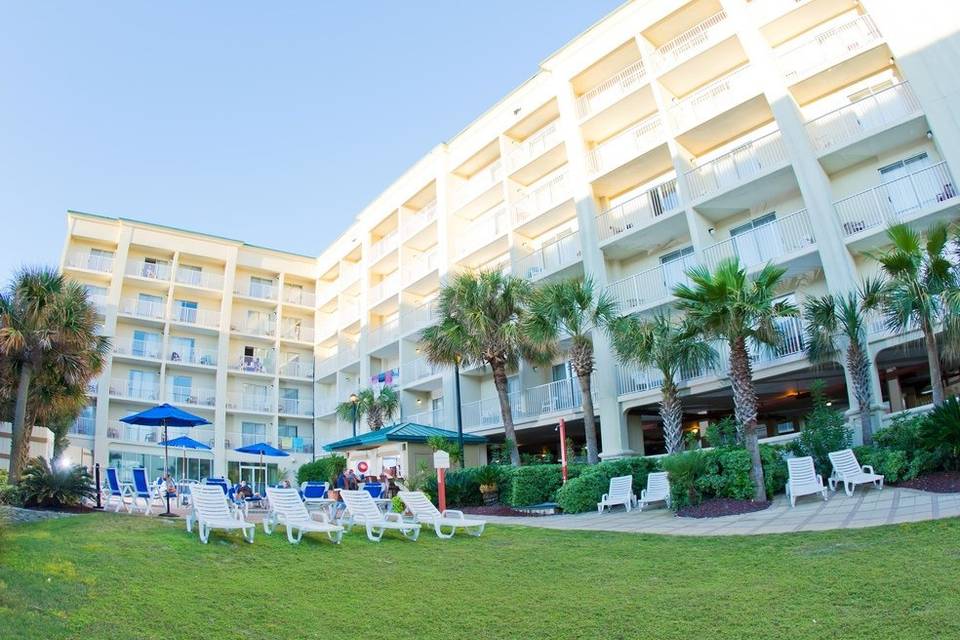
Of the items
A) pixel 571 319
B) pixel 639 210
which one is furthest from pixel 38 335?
pixel 639 210

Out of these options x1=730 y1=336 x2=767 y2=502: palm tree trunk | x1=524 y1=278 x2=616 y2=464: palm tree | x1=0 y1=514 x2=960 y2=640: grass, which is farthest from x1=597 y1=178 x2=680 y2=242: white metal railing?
x1=0 y1=514 x2=960 y2=640: grass

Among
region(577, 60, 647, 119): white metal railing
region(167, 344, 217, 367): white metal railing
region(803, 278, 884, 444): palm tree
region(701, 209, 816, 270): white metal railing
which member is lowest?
region(803, 278, 884, 444): palm tree

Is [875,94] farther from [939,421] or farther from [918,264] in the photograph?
[939,421]

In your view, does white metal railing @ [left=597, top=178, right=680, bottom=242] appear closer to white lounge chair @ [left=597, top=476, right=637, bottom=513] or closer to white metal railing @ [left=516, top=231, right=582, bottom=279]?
white metal railing @ [left=516, top=231, right=582, bottom=279]

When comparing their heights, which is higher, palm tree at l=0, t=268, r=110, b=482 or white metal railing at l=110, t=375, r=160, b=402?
white metal railing at l=110, t=375, r=160, b=402

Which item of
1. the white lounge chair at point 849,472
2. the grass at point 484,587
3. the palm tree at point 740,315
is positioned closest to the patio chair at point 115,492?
the grass at point 484,587

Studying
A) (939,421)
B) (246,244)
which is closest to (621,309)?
(939,421)

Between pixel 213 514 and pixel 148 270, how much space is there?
32602 mm

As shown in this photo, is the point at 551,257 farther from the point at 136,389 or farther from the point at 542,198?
the point at 136,389

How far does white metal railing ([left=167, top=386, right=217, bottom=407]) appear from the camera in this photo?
127 feet

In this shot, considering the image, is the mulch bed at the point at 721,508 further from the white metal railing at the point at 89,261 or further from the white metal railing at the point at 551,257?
the white metal railing at the point at 89,261

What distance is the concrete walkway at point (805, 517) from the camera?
10383mm

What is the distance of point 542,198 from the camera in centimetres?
2728

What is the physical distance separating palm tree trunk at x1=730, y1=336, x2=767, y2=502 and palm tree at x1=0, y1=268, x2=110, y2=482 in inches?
682
